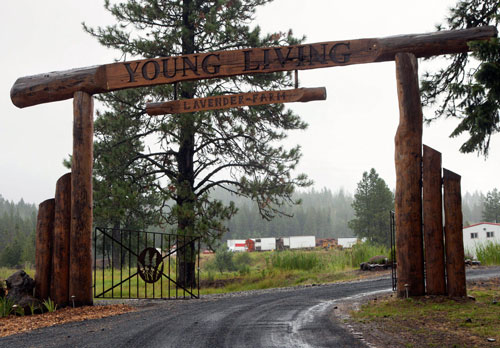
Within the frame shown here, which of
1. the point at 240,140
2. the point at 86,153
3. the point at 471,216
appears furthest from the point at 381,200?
the point at 471,216

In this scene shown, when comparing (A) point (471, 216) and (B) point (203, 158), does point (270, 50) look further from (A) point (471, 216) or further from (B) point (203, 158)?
(A) point (471, 216)

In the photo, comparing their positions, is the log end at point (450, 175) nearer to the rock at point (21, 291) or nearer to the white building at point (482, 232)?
the rock at point (21, 291)

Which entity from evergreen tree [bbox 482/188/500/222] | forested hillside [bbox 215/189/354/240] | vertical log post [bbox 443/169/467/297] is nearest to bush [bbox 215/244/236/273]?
vertical log post [bbox 443/169/467/297]

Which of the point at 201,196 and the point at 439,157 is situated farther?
the point at 201,196

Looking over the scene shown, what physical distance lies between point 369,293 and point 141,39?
33.9 ft

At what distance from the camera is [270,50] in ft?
28.2

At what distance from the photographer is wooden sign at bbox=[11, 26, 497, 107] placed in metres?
7.95

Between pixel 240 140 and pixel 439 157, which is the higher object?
pixel 240 140

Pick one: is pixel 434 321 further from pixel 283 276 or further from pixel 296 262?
pixel 296 262

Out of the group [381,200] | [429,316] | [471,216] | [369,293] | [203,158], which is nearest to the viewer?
[429,316]

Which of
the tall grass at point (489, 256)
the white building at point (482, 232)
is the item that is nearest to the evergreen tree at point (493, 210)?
the white building at point (482, 232)

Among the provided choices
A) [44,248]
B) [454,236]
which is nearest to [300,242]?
[44,248]

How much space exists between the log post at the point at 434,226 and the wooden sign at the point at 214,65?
2102 mm

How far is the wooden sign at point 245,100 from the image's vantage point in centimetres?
865
